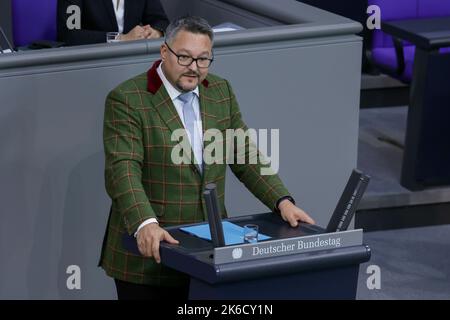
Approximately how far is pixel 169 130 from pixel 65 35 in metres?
1.85

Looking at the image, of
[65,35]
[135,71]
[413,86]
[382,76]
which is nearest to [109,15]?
[65,35]

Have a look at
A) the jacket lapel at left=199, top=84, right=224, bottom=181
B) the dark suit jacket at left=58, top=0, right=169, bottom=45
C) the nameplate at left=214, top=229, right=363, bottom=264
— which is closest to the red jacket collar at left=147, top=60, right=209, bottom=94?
the jacket lapel at left=199, top=84, right=224, bottom=181

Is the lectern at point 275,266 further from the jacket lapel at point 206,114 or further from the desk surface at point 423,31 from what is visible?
the desk surface at point 423,31

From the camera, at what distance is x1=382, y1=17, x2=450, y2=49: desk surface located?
6.45m

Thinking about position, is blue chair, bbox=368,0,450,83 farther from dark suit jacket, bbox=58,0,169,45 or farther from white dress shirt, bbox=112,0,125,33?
white dress shirt, bbox=112,0,125,33

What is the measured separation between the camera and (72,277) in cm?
475

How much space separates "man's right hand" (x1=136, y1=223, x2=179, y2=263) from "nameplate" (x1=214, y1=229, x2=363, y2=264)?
0.27 m

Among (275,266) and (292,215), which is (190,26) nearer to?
(292,215)

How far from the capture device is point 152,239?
3.47 m

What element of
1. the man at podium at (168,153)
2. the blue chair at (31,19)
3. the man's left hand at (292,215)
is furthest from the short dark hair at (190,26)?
the blue chair at (31,19)

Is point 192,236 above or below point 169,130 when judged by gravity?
below

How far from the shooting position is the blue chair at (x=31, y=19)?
234 inches

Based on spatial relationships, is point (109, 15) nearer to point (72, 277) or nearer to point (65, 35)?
point (65, 35)

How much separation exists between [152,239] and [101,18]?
90.6 inches
